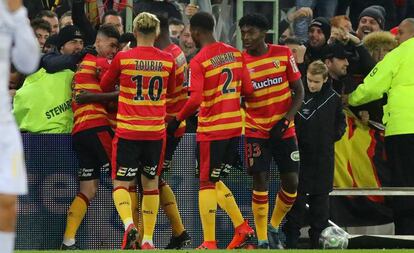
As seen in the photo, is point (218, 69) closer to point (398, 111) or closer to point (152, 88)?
point (152, 88)

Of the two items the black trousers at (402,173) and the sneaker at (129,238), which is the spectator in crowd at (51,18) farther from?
the black trousers at (402,173)

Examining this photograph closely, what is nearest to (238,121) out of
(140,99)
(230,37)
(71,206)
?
(140,99)

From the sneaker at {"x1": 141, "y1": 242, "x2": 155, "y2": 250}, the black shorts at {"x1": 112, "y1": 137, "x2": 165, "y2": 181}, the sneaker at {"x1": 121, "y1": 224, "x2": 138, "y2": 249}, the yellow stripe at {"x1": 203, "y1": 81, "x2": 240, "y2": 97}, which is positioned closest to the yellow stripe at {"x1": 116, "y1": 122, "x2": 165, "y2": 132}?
the black shorts at {"x1": 112, "y1": 137, "x2": 165, "y2": 181}

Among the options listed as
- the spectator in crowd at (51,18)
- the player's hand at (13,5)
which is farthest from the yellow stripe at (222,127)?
the player's hand at (13,5)

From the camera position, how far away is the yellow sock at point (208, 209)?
1348 centimetres

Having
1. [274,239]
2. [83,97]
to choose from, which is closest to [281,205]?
[274,239]

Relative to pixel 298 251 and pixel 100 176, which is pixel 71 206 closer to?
pixel 100 176

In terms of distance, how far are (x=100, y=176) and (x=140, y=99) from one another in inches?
56.3

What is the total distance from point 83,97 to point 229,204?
74.2 inches

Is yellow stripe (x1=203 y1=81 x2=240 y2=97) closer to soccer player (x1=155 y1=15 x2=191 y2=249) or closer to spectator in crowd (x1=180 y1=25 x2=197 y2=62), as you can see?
soccer player (x1=155 y1=15 x2=191 y2=249)

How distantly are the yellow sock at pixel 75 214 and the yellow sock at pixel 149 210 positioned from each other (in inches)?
30.2

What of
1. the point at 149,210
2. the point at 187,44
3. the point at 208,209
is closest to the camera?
the point at 208,209

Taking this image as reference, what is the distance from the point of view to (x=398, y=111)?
14211 millimetres

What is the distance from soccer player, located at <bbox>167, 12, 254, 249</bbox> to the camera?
13.4 meters
